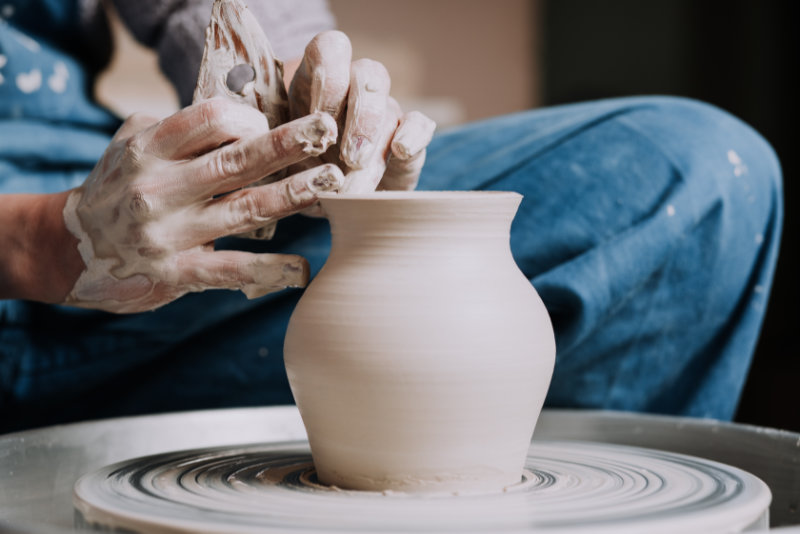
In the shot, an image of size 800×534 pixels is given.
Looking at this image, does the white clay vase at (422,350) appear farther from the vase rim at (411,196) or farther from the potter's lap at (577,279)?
the potter's lap at (577,279)

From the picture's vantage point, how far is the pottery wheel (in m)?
0.58

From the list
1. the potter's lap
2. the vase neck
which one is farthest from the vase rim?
the potter's lap

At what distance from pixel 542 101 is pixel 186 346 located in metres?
3.48

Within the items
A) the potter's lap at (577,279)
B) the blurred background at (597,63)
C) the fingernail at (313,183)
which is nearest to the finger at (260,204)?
the fingernail at (313,183)

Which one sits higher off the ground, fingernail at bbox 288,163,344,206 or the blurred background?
fingernail at bbox 288,163,344,206

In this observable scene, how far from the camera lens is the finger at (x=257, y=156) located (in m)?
0.73

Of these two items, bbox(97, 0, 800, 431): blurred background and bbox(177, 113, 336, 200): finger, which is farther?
bbox(97, 0, 800, 431): blurred background

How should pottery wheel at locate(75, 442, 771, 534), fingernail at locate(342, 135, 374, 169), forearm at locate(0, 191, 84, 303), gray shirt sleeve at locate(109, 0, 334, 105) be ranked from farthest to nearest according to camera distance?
gray shirt sleeve at locate(109, 0, 334, 105)
forearm at locate(0, 191, 84, 303)
fingernail at locate(342, 135, 374, 169)
pottery wheel at locate(75, 442, 771, 534)

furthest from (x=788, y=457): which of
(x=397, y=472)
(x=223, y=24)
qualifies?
(x=223, y=24)

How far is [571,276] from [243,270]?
43 centimetres

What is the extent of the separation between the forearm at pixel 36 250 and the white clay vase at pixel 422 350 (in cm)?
31

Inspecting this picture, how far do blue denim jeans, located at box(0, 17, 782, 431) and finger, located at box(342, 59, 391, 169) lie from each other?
0.33m

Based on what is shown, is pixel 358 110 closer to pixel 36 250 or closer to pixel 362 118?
pixel 362 118

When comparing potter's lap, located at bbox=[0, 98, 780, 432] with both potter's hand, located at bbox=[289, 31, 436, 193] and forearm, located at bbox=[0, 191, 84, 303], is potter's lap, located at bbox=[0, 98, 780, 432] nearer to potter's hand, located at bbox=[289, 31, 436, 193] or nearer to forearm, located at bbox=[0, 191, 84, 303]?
forearm, located at bbox=[0, 191, 84, 303]
